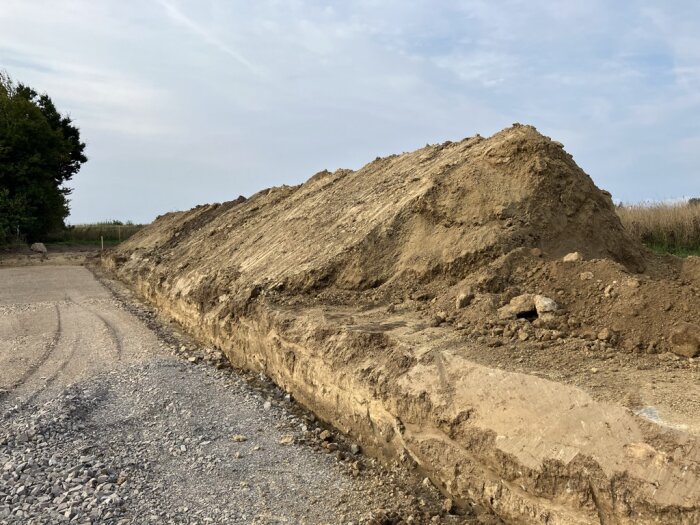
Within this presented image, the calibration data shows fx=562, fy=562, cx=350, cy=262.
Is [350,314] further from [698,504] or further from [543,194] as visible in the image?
[698,504]

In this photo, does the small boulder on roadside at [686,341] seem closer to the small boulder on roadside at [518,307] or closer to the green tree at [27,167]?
the small boulder on roadside at [518,307]

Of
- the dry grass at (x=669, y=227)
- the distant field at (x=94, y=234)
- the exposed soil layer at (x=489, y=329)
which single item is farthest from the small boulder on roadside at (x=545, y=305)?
the distant field at (x=94, y=234)

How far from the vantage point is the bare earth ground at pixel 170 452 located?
3.90 metres

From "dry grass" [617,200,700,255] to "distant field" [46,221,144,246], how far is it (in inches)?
996

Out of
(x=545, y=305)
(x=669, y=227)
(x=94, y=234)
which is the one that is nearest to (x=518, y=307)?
(x=545, y=305)

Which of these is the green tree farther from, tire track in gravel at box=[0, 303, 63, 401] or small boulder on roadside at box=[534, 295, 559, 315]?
small boulder on roadside at box=[534, 295, 559, 315]

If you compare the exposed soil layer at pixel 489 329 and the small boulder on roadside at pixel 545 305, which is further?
the small boulder on roadside at pixel 545 305

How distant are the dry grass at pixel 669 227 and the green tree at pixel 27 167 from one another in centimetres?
2308

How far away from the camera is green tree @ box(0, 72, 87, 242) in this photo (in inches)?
934

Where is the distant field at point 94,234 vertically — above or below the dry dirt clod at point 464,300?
above

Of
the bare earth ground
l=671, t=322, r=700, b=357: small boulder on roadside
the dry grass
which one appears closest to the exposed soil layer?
l=671, t=322, r=700, b=357: small boulder on roadside

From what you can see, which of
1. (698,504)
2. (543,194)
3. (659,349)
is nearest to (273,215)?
(543,194)

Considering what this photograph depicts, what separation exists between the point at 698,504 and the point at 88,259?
73.8 feet

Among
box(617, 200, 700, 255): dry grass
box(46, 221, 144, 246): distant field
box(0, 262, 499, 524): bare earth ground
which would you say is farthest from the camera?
box(46, 221, 144, 246): distant field
